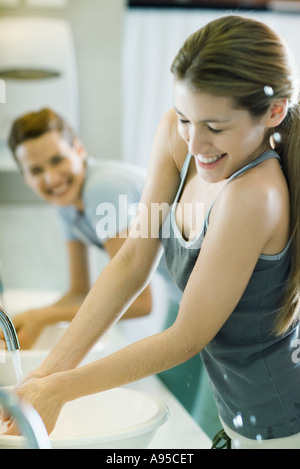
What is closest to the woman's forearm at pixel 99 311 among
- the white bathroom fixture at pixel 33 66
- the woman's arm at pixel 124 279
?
the woman's arm at pixel 124 279

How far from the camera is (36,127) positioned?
0.68 m

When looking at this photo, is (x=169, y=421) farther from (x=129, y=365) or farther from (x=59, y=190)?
(x=59, y=190)

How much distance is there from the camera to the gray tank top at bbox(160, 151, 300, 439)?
442 millimetres

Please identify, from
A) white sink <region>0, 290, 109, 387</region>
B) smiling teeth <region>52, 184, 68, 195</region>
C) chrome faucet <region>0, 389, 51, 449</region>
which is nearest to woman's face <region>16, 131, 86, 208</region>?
smiling teeth <region>52, 184, 68, 195</region>

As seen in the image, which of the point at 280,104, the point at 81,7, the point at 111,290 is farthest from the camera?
the point at 81,7

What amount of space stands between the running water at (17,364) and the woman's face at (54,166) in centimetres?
19

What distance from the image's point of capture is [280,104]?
40 centimetres

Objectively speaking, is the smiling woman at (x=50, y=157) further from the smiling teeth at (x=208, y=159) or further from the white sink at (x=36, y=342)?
the smiling teeth at (x=208, y=159)

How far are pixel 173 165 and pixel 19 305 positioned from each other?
10.6 inches

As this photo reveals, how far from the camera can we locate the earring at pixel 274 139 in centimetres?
42

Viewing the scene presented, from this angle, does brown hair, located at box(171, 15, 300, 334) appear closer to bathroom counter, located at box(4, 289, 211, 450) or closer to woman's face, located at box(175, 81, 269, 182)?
woman's face, located at box(175, 81, 269, 182)
